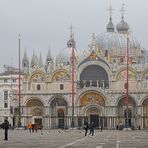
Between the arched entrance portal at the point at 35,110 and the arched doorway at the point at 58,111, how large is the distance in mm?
2242

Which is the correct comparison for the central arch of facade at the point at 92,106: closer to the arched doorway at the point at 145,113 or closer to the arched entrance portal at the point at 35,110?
the arched doorway at the point at 145,113

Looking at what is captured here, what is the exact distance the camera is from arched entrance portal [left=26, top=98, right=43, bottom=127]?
10969cm

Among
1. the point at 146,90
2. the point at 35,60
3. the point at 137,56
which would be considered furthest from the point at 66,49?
the point at 146,90

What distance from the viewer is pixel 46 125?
107m

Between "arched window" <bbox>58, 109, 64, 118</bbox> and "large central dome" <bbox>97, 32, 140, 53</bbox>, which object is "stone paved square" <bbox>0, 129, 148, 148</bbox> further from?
"large central dome" <bbox>97, 32, 140, 53</bbox>

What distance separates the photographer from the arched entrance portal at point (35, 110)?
110m

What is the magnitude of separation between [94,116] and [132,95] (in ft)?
25.9

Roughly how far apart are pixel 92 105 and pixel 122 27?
37.7 m

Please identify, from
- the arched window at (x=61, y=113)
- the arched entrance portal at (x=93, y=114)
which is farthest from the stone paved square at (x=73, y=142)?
the arched window at (x=61, y=113)

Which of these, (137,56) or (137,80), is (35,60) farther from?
(137,80)

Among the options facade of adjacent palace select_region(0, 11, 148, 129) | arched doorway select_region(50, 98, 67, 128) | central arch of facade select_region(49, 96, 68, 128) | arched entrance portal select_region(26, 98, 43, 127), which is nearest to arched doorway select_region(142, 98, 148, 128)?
facade of adjacent palace select_region(0, 11, 148, 129)

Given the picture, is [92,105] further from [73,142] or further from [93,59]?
[73,142]

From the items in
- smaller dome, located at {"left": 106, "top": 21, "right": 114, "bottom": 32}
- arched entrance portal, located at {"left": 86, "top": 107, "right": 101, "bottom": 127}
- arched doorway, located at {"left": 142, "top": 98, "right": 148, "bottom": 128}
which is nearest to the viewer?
arched doorway, located at {"left": 142, "top": 98, "right": 148, "bottom": 128}

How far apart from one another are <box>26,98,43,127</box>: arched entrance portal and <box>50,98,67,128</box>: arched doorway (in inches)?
88.3
